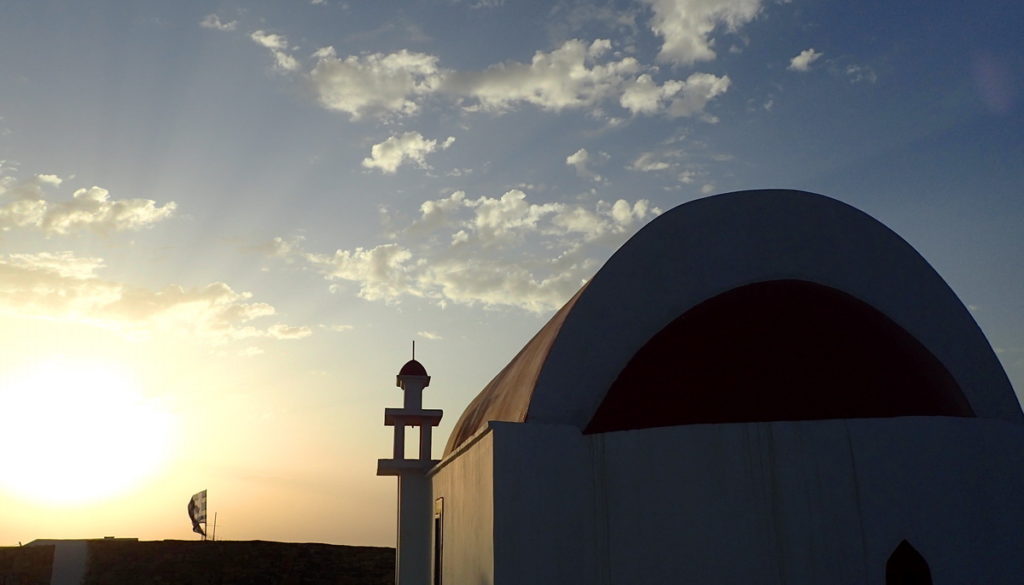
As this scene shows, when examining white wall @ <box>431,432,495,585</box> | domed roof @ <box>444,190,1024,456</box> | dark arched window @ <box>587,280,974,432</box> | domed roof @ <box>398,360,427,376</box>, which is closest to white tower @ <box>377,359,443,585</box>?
domed roof @ <box>398,360,427,376</box>

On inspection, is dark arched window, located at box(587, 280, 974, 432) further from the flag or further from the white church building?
the flag

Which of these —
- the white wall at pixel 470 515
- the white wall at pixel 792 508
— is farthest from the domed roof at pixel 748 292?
the white wall at pixel 792 508

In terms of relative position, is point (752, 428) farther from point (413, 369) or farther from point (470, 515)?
point (413, 369)

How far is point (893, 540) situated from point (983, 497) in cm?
117

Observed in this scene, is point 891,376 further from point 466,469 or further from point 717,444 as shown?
point 466,469

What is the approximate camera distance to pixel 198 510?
2506 cm

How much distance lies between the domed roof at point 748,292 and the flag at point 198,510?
17.1 m

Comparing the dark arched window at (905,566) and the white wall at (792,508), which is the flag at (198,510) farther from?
the dark arched window at (905,566)

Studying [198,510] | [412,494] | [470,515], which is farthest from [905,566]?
[198,510]

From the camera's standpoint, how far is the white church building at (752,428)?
8172 mm

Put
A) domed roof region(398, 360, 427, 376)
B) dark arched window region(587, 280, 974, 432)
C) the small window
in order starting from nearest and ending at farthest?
dark arched window region(587, 280, 974, 432) < the small window < domed roof region(398, 360, 427, 376)

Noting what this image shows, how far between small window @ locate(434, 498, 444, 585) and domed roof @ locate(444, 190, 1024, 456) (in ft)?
10.8

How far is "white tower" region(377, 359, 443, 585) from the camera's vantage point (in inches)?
664

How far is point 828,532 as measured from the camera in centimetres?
809
